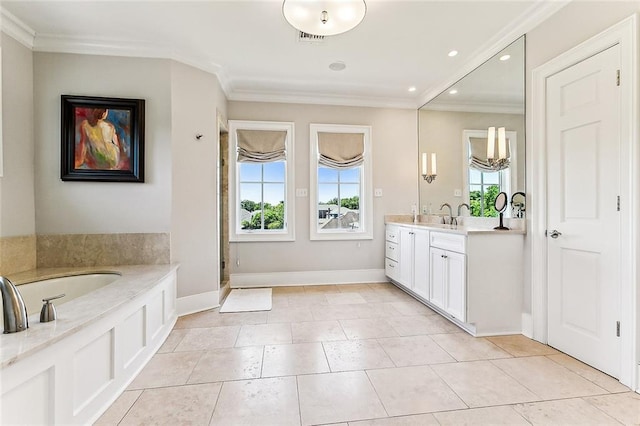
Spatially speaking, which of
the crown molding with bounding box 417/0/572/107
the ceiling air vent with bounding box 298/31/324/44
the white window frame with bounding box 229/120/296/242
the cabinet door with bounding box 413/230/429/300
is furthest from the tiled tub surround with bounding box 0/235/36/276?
the crown molding with bounding box 417/0/572/107

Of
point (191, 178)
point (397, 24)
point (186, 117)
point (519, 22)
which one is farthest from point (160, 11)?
point (519, 22)

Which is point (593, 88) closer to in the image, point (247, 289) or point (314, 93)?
point (314, 93)

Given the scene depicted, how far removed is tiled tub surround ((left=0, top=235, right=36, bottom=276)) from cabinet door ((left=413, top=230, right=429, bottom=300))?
13.4ft

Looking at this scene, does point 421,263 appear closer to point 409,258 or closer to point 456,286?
point 409,258

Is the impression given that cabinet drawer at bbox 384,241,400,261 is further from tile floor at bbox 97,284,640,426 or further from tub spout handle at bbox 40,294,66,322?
tub spout handle at bbox 40,294,66,322

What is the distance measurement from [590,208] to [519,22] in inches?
69.4

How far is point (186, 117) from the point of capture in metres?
3.27

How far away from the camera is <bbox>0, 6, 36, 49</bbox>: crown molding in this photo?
2576mm

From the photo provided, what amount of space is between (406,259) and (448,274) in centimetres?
90

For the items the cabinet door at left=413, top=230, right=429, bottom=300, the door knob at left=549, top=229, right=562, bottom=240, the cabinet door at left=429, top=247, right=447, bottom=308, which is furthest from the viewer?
the cabinet door at left=413, top=230, right=429, bottom=300

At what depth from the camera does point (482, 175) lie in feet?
10.7

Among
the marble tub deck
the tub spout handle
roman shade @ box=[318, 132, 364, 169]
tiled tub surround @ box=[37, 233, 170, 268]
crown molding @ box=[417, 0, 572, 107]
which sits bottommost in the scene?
the marble tub deck

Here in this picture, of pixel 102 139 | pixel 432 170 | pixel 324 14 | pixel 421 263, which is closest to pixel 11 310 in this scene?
pixel 102 139

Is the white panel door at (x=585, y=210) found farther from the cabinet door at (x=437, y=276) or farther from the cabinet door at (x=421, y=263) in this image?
the cabinet door at (x=421, y=263)
